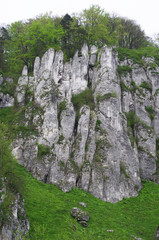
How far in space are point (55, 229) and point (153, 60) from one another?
40877 mm

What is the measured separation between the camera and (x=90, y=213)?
2194 centimetres

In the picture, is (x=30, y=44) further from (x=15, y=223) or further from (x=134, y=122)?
(x=15, y=223)

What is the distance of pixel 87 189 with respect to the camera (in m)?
26.1

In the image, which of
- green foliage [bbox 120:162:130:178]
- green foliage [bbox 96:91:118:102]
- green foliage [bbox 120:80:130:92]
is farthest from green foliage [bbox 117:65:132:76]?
green foliage [bbox 120:162:130:178]

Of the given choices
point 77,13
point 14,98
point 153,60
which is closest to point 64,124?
point 14,98

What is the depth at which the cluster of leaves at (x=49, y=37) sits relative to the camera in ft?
146

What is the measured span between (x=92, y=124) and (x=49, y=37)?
23231mm

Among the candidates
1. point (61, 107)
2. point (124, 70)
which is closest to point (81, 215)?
point (61, 107)

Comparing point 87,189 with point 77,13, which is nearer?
point 87,189

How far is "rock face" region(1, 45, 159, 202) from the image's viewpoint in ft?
88.5

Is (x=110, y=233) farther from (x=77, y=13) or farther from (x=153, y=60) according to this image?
(x=77, y=13)

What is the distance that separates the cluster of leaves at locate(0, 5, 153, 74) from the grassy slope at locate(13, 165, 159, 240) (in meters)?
27.4

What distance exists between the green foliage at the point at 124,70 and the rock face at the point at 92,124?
21 cm

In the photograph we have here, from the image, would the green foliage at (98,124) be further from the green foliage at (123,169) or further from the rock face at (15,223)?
the rock face at (15,223)
